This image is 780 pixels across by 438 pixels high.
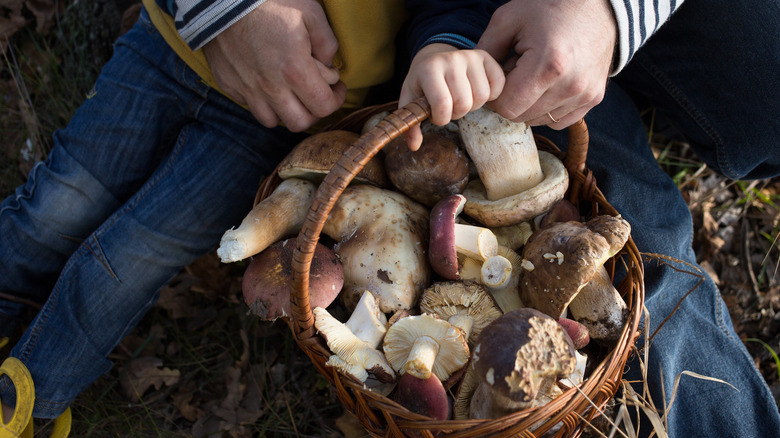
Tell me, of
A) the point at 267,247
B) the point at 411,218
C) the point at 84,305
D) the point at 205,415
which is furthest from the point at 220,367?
the point at 411,218

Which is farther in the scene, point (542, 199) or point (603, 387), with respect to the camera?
point (542, 199)

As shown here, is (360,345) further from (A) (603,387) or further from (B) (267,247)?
(A) (603,387)

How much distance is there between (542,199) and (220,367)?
1.70 meters

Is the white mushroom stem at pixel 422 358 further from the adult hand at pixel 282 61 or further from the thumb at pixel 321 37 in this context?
the thumb at pixel 321 37

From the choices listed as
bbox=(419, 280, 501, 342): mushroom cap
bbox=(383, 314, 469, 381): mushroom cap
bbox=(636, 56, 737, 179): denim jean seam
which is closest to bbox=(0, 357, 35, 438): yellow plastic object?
bbox=(383, 314, 469, 381): mushroom cap

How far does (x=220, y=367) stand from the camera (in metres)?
2.36

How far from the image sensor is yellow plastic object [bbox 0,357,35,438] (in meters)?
1.82

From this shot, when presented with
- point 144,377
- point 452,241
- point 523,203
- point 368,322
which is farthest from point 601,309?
point 144,377

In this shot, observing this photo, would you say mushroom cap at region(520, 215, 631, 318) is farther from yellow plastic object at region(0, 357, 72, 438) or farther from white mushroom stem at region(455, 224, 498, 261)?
yellow plastic object at region(0, 357, 72, 438)

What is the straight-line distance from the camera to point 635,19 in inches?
56.6

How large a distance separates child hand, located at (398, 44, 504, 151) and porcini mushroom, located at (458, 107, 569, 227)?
257mm

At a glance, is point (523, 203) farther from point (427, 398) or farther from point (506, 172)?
point (427, 398)

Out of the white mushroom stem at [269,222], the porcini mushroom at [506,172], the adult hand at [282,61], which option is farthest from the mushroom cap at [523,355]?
the adult hand at [282,61]

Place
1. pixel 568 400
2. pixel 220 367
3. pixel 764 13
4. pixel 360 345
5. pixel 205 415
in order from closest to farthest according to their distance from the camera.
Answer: pixel 568 400, pixel 360 345, pixel 764 13, pixel 205 415, pixel 220 367
